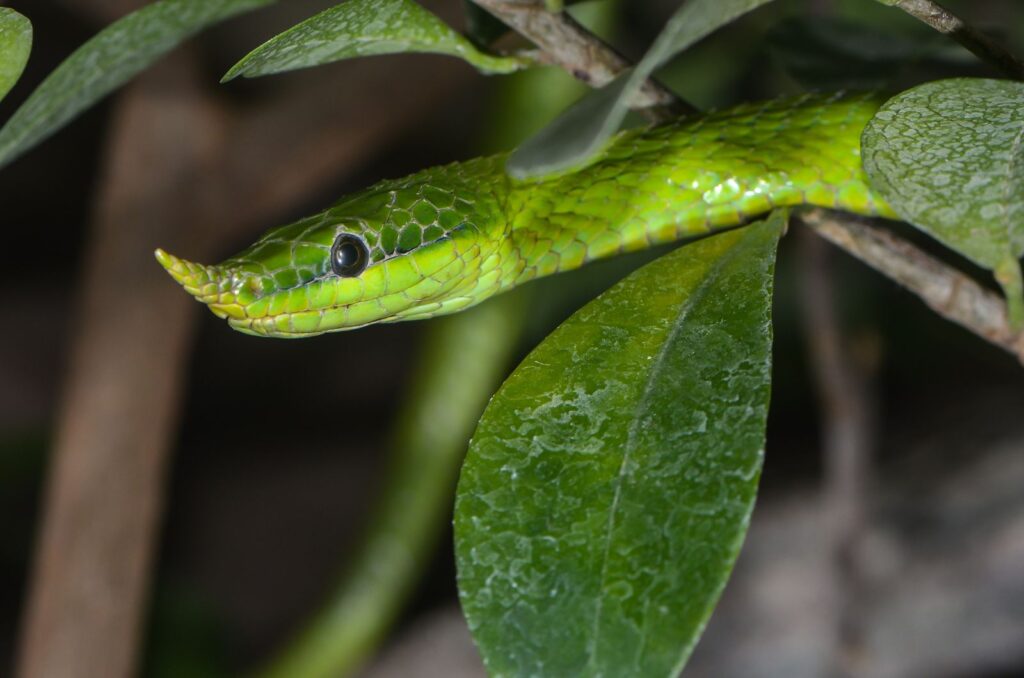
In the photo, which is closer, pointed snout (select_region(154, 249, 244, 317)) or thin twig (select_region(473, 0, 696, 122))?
thin twig (select_region(473, 0, 696, 122))

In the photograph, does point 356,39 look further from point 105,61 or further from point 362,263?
point 362,263

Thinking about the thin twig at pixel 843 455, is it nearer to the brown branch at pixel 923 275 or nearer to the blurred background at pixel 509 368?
the blurred background at pixel 509 368

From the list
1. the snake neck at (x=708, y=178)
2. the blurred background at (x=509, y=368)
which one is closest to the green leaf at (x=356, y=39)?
the snake neck at (x=708, y=178)

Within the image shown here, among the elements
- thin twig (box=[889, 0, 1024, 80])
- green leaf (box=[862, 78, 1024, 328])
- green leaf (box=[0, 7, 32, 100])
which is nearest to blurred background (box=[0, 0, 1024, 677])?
thin twig (box=[889, 0, 1024, 80])

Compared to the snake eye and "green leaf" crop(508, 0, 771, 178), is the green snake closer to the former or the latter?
the snake eye

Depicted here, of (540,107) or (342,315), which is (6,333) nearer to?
(540,107)

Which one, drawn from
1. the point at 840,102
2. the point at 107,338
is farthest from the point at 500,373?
the point at 840,102
